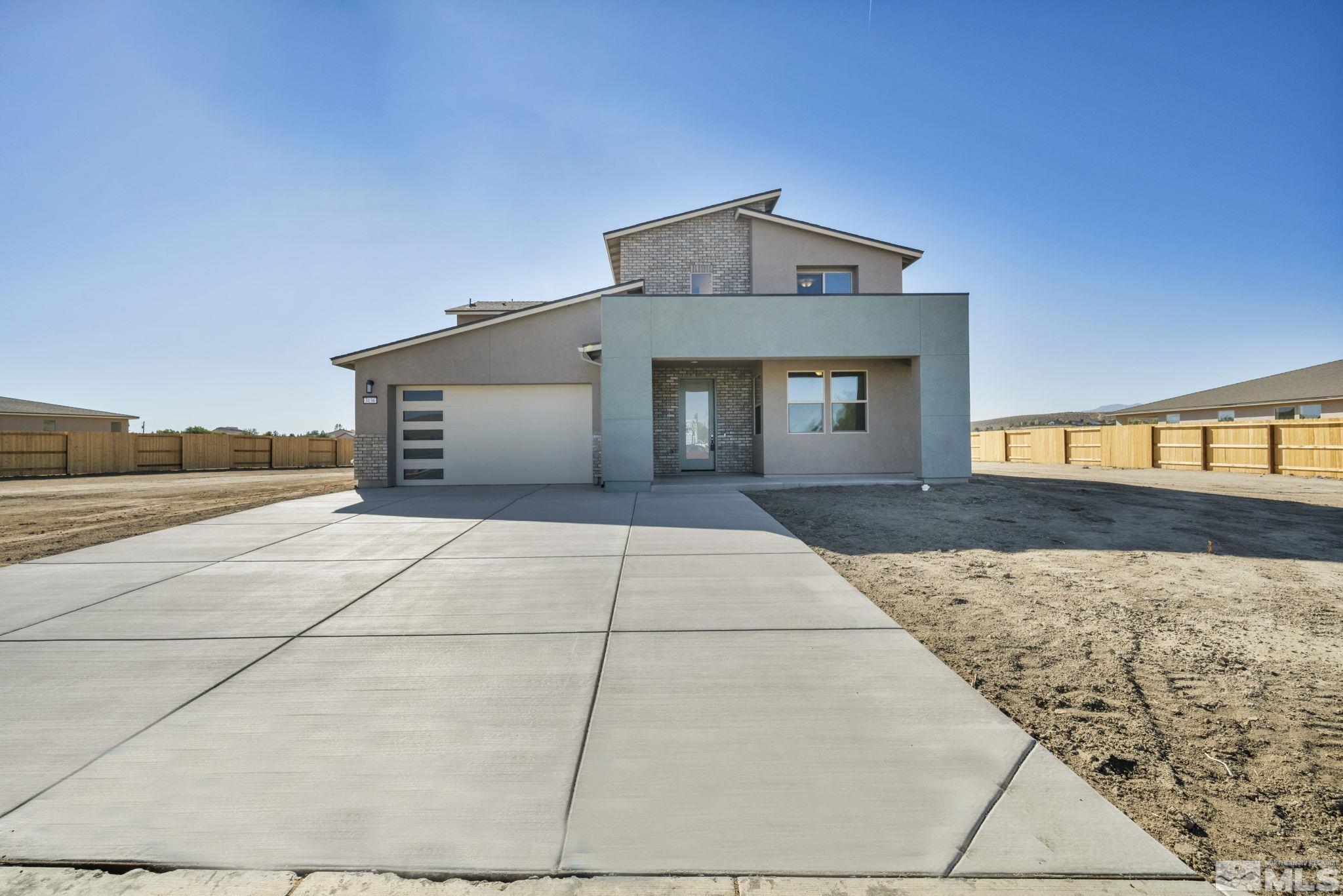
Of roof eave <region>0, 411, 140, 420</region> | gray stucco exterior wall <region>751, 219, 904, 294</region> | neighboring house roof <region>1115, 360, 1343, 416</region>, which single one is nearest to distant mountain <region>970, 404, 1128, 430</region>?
neighboring house roof <region>1115, 360, 1343, 416</region>

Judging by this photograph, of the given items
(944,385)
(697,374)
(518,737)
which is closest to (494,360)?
(697,374)

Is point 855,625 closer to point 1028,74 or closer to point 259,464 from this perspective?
point 1028,74

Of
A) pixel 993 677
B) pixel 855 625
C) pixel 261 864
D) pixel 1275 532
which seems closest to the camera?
pixel 261 864

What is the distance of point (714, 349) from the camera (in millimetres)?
12062

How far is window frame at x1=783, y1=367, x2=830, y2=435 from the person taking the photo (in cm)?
1366

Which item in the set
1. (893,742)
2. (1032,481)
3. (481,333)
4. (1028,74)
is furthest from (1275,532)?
(481,333)

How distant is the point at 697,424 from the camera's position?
15.1m

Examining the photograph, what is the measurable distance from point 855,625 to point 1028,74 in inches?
574

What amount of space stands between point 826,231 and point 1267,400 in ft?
91.2

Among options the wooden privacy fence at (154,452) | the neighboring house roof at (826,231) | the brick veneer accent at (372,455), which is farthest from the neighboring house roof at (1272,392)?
the wooden privacy fence at (154,452)

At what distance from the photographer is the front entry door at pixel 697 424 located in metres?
15.0

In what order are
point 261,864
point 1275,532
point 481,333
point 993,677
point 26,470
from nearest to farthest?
point 261,864, point 993,677, point 1275,532, point 481,333, point 26,470

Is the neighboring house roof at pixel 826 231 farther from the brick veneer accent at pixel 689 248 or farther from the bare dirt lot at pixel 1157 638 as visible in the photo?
the bare dirt lot at pixel 1157 638

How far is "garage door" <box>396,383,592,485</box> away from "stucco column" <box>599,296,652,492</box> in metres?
2.37
